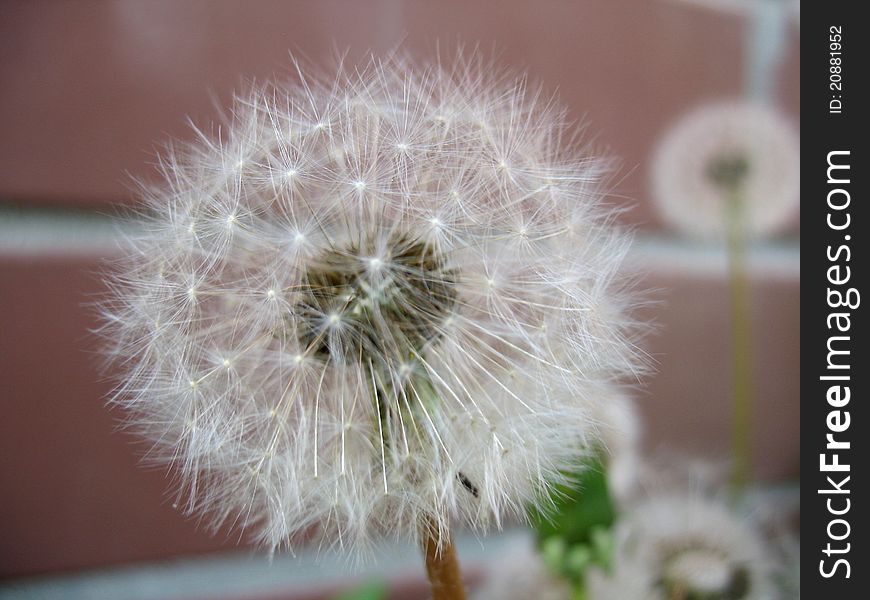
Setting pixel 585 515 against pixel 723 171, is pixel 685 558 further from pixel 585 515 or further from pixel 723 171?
pixel 723 171

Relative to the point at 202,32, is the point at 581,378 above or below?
below

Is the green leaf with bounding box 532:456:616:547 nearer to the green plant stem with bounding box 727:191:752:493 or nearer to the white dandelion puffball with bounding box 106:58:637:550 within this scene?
the white dandelion puffball with bounding box 106:58:637:550

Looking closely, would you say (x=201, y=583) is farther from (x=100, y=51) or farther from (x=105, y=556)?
(x=100, y=51)

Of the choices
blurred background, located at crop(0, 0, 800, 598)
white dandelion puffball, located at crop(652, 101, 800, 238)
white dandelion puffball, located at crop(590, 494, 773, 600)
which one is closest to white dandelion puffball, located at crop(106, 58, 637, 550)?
white dandelion puffball, located at crop(590, 494, 773, 600)

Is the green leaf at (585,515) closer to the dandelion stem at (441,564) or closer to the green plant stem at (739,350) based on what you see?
the dandelion stem at (441,564)

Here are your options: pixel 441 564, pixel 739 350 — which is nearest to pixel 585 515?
pixel 441 564

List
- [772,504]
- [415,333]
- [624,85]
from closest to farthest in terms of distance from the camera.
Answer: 1. [415,333]
2. [624,85]
3. [772,504]

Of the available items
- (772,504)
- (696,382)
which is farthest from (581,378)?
(772,504)

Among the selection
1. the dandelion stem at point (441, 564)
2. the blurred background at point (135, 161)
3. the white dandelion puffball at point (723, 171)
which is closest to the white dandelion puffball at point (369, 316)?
the dandelion stem at point (441, 564)
